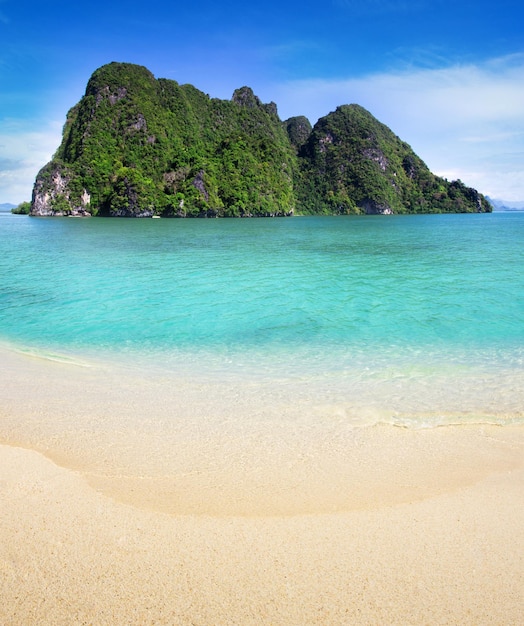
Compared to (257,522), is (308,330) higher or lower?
higher

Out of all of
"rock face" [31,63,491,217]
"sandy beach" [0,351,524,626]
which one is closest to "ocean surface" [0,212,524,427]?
"sandy beach" [0,351,524,626]

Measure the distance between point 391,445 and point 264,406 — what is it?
1628 mm

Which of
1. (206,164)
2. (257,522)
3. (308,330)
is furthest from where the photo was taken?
(206,164)

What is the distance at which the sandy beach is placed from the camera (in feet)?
7.56

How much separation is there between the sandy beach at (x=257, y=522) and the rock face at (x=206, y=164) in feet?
321

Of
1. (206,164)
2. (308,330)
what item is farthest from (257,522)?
(206,164)

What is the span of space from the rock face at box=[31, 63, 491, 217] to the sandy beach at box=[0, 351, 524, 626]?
97.9 metres

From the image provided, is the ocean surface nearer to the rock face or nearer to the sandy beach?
the sandy beach

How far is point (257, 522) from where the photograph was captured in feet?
9.71

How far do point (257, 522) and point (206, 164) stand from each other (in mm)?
114133

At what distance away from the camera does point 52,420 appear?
4.65 m

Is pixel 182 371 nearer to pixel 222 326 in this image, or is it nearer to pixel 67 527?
pixel 222 326

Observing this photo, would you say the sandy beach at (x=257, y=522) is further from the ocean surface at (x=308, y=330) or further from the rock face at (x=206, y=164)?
the rock face at (x=206, y=164)

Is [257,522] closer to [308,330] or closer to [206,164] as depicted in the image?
[308,330]
